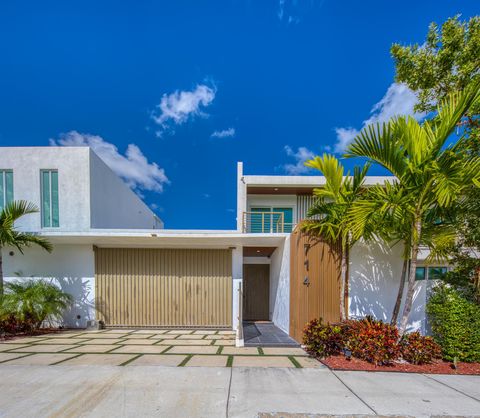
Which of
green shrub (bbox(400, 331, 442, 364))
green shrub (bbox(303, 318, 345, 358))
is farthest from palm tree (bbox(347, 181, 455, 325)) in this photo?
green shrub (bbox(303, 318, 345, 358))

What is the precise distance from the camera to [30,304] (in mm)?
6543

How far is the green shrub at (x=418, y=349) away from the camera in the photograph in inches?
166

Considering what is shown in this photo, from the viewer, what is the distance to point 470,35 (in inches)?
182

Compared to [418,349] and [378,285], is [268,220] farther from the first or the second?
[418,349]

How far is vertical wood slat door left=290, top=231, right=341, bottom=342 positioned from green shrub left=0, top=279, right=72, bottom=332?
7084 millimetres

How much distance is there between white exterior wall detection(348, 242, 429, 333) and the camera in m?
5.33

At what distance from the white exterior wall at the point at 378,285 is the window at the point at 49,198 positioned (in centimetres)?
951

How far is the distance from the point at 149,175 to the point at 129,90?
1189 cm

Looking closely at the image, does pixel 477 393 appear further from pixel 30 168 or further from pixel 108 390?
pixel 30 168

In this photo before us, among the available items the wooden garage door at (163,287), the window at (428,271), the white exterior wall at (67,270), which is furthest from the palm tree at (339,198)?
the white exterior wall at (67,270)

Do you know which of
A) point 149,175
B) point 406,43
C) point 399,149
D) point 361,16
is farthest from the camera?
point 149,175

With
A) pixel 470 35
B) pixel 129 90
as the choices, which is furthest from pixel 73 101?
pixel 470 35

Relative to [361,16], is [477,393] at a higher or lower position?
lower

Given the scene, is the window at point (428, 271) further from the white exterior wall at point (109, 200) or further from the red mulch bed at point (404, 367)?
the white exterior wall at point (109, 200)
